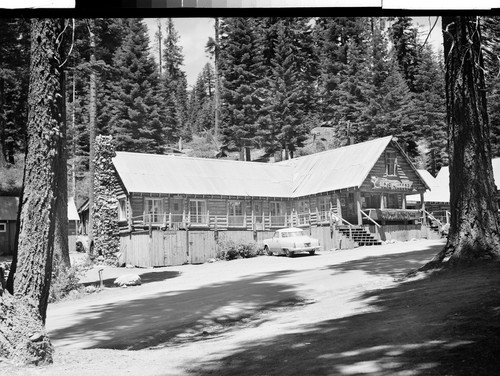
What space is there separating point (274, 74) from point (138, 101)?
10772 mm

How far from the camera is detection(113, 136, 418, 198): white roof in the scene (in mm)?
34250

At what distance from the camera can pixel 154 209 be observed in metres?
34.6

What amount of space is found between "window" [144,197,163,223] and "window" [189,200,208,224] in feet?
7.23

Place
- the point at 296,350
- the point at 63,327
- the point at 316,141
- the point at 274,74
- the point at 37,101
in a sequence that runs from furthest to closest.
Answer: the point at 316,141
the point at 274,74
the point at 63,327
the point at 37,101
the point at 296,350

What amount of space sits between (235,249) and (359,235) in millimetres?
7979

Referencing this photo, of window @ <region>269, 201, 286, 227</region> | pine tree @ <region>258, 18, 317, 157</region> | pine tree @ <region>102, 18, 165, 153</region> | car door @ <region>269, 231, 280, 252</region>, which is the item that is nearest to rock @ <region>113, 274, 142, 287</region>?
car door @ <region>269, 231, 280, 252</region>

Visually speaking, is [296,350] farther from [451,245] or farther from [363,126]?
[363,126]

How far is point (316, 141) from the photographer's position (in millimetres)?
61750

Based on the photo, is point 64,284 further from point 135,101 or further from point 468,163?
point 135,101

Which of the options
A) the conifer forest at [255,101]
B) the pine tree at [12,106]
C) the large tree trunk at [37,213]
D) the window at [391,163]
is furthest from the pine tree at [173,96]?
the large tree trunk at [37,213]

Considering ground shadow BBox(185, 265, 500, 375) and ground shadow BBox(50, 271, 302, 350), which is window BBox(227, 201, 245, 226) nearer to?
ground shadow BBox(50, 271, 302, 350)

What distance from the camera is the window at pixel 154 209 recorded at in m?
34.2

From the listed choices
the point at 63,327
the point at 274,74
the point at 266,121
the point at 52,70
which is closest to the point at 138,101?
the point at 274,74

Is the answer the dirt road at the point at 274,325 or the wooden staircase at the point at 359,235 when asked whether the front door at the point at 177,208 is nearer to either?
the wooden staircase at the point at 359,235
